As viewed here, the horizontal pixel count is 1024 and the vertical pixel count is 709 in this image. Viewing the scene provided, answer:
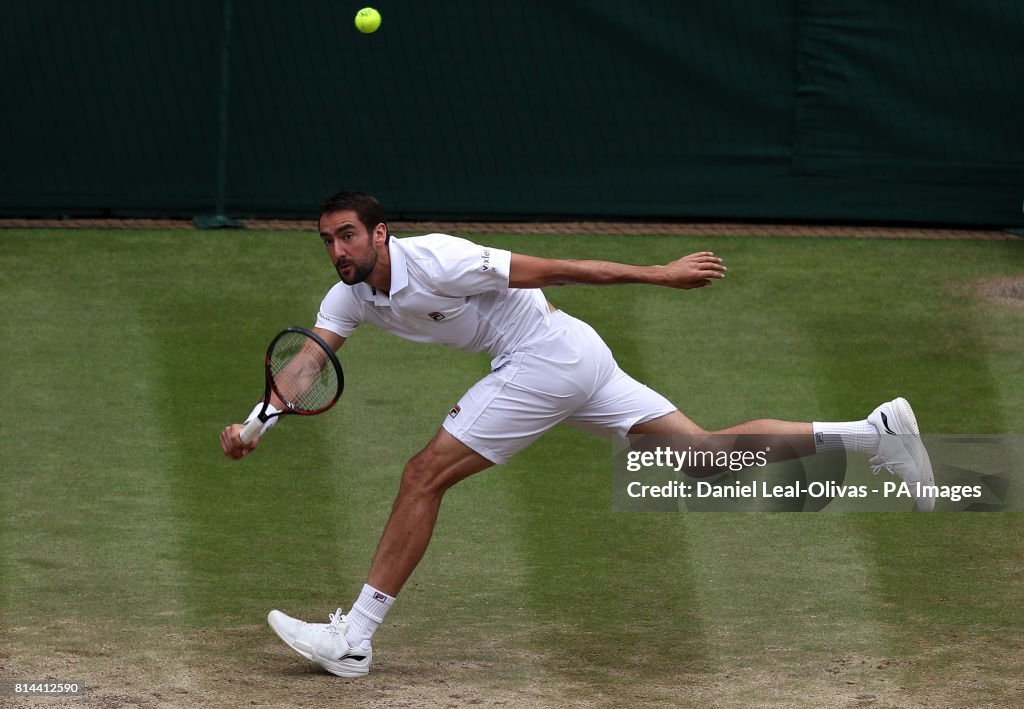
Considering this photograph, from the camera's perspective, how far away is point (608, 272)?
595 centimetres

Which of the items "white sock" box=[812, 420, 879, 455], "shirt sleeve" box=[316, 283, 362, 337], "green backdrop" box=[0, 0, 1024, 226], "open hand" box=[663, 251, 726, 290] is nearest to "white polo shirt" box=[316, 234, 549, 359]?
"shirt sleeve" box=[316, 283, 362, 337]

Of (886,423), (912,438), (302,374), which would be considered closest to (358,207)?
(302,374)

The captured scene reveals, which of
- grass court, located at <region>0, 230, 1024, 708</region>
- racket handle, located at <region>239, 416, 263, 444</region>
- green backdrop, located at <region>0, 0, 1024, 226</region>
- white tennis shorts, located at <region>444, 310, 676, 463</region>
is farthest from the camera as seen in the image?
green backdrop, located at <region>0, 0, 1024, 226</region>

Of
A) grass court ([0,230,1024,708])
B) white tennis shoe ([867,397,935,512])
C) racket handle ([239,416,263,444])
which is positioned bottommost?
grass court ([0,230,1024,708])

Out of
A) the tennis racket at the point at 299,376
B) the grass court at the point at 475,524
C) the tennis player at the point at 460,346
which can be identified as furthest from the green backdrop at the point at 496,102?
the tennis racket at the point at 299,376

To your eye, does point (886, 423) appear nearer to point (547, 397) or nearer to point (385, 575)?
point (547, 397)

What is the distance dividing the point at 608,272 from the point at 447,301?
561mm

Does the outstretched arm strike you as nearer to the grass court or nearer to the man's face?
the man's face

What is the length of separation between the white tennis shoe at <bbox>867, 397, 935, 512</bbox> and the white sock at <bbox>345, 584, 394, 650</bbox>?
7.16 feet

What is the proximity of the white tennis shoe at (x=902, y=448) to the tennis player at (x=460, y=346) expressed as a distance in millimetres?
987

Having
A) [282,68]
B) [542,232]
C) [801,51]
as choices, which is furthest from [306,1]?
[801,51]

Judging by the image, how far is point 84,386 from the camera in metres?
9.12

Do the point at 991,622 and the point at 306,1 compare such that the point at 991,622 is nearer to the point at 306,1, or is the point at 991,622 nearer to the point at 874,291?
the point at 874,291

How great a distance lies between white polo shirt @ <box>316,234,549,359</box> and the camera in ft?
19.5
